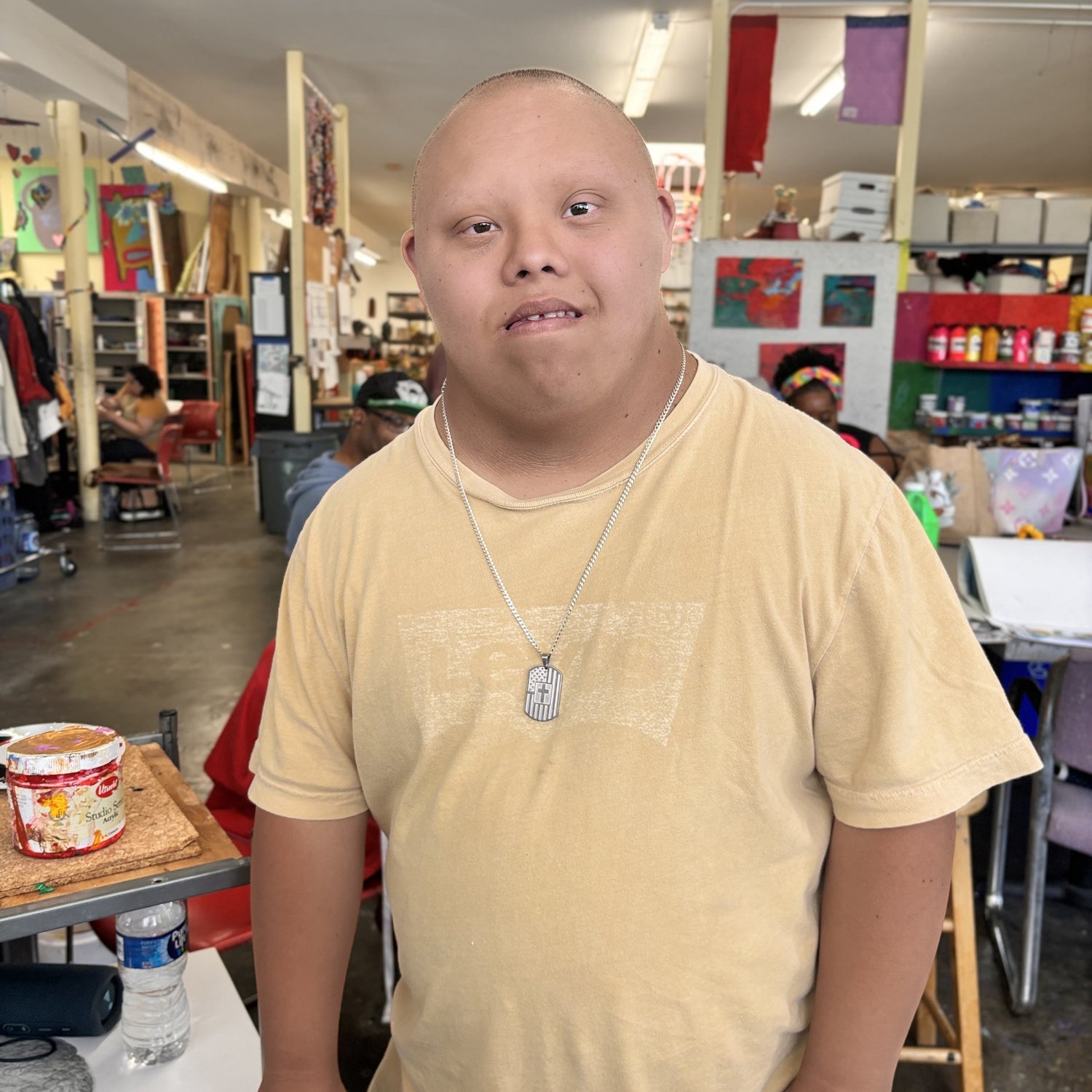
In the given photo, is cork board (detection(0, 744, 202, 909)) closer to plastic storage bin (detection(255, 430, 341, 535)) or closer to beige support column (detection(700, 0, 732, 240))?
beige support column (detection(700, 0, 732, 240))

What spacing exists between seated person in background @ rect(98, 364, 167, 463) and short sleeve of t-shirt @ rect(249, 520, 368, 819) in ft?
27.0

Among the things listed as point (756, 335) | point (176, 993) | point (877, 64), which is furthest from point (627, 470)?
point (877, 64)

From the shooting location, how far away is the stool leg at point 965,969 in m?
1.98

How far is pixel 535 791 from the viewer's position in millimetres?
824

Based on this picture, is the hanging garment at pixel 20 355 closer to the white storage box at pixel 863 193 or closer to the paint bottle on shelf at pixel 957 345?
the white storage box at pixel 863 193

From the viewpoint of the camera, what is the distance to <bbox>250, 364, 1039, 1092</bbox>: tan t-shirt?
2.57 feet

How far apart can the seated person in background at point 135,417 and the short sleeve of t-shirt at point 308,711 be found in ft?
27.0

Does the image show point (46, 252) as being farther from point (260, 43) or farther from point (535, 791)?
point (535, 791)

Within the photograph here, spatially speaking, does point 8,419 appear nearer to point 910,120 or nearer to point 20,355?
point 20,355

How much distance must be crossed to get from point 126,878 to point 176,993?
0.38 meters

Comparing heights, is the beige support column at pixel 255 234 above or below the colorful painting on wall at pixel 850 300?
above

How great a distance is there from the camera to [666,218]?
890 mm

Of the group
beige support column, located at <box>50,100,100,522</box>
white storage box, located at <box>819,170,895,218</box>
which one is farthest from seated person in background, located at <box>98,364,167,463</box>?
white storage box, located at <box>819,170,895,218</box>

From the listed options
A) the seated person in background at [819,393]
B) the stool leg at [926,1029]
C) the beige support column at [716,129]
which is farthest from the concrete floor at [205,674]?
the beige support column at [716,129]
